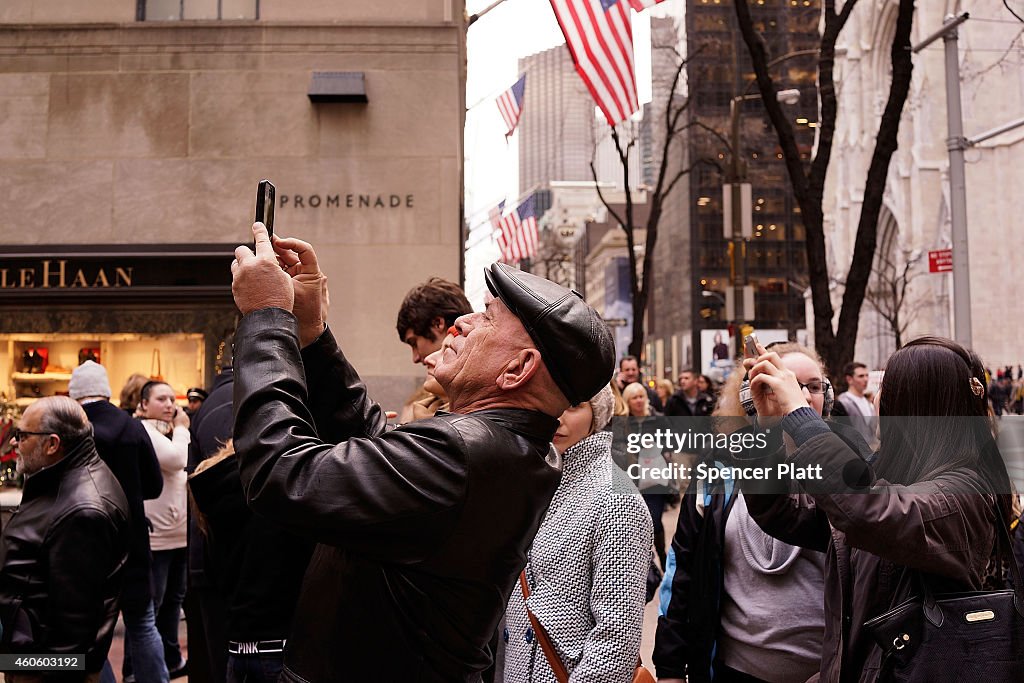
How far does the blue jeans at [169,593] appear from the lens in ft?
27.3

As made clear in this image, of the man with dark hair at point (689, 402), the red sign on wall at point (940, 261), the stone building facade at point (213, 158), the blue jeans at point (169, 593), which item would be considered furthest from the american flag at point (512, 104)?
the blue jeans at point (169, 593)

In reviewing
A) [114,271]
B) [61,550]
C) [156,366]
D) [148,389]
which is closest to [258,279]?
[61,550]

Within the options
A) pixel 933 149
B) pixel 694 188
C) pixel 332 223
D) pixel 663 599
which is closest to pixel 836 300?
pixel 933 149

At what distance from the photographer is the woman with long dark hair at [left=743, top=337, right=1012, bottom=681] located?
9.05 feet

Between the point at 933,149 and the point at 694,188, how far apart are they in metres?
31.5

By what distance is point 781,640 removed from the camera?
151 inches

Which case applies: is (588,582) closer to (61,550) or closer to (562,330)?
(562,330)

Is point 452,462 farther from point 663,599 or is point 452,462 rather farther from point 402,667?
point 663,599

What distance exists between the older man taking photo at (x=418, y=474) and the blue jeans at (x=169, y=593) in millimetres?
6753

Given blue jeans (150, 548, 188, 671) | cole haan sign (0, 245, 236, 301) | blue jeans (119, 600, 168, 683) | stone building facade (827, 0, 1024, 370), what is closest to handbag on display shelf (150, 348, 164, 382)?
cole haan sign (0, 245, 236, 301)

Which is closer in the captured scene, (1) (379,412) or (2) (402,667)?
(2) (402,667)

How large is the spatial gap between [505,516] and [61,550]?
11.9 feet

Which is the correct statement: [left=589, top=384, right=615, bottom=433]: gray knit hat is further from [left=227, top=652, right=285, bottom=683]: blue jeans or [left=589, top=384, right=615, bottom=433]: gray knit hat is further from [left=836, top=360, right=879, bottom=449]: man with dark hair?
[left=836, top=360, right=879, bottom=449]: man with dark hair

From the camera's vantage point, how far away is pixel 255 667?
10.8 feet
